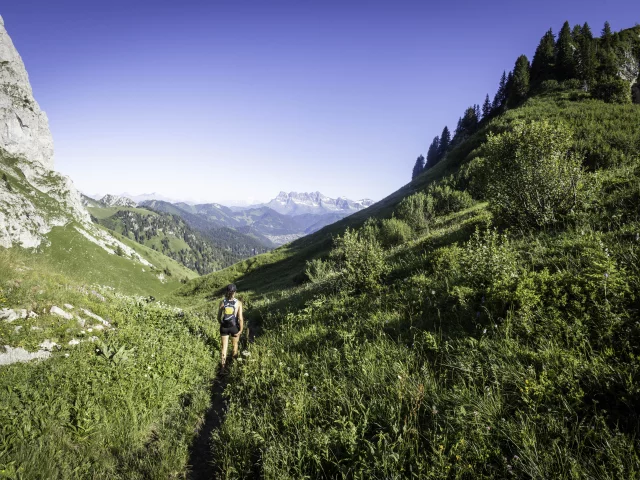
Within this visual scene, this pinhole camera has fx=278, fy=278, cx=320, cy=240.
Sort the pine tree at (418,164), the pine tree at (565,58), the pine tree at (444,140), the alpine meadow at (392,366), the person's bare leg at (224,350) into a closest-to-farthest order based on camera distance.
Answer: the alpine meadow at (392,366) < the person's bare leg at (224,350) < the pine tree at (565,58) < the pine tree at (444,140) < the pine tree at (418,164)

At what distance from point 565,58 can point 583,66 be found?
38.7ft

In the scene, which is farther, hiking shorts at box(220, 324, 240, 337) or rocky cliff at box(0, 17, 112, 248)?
rocky cliff at box(0, 17, 112, 248)

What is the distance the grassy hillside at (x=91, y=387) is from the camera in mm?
4180

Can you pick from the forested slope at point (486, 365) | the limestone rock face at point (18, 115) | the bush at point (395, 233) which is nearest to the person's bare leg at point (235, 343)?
the forested slope at point (486, 365)

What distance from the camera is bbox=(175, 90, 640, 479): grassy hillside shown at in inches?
109

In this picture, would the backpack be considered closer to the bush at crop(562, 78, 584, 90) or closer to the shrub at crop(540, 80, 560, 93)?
the bush at crop(562, 78, 584, 90)

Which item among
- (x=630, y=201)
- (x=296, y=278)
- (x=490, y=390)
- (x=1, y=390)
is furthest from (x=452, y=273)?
(x=296, y=278)

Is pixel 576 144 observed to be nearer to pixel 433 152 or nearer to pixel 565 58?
pixel 565 58

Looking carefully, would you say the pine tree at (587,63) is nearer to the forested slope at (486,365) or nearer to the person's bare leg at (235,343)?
the forested slope at (486,365)

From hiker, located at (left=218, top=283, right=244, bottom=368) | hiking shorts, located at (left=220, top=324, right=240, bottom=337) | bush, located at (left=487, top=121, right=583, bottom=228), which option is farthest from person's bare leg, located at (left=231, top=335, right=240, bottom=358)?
bush, located at (left=487, top=121, right=583, bottom=228)

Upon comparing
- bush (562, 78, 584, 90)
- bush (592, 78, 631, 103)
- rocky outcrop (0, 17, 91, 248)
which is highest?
rocky outcrop (0, 17, 91, 248)

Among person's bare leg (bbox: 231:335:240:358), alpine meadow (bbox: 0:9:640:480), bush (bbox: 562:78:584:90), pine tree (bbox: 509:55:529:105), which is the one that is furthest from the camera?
pine tree (bbox: 509:55:529:105)

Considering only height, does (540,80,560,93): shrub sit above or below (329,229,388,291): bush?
above

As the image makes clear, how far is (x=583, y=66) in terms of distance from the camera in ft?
186
